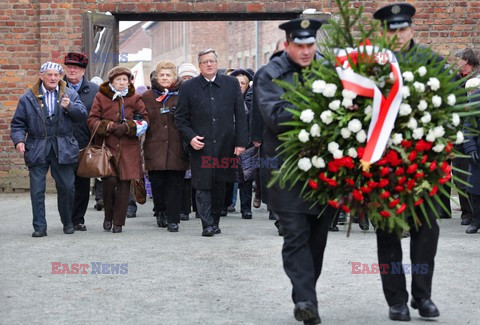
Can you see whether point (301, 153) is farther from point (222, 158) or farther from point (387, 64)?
point (222, 158)

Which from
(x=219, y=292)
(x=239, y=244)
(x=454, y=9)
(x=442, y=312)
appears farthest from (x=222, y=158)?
(x=454, y=9)

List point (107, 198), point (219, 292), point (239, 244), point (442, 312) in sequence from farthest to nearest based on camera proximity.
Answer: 1. point (107, 198)
2. point (239, 244)
3. point (219, 292)
4. point (442, 312)

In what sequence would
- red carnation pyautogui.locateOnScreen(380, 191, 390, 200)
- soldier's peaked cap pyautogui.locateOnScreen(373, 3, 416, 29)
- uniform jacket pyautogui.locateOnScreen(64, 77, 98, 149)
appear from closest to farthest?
red carnation pyautogui.locateOnScreen(380, 191, 390, 200) < soldier's peaked cap pyautogui.locateOnScreen(373, 3, 416, 29) < uniform jacket pyautogui.locateOnScreen(64, 77, 98, 149)

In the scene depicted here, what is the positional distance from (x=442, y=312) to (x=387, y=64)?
5.84ft

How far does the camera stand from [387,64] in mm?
6223

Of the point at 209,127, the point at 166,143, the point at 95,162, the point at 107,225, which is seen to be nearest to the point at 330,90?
the point at 209,127

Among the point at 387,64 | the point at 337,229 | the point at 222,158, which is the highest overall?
the point at 387,64

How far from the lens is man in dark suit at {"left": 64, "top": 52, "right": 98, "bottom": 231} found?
12242 mm

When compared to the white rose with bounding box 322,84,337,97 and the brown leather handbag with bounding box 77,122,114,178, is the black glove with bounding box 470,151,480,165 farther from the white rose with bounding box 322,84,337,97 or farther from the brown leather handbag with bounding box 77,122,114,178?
the white rose with bounding box 322,84,337,97

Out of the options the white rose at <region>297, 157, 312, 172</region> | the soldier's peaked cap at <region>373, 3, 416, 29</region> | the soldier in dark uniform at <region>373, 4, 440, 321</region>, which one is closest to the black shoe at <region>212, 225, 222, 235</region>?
the soldier in dark uniform at <region>373, 4, 440, 321</region>

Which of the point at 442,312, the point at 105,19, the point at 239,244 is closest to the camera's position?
the point at 442,312

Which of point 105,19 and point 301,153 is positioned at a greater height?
point 105,19

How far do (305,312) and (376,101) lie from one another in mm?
1304

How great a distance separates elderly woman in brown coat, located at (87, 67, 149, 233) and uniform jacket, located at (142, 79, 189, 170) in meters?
0.22
